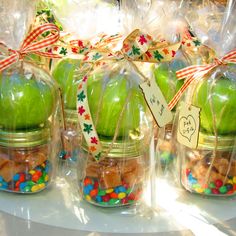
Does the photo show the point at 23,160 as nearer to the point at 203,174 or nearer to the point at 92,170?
the point at 92,170

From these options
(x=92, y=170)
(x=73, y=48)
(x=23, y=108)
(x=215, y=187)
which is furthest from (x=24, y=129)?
(x=215, y=187)

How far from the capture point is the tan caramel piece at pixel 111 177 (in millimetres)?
642

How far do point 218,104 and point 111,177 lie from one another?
230mm

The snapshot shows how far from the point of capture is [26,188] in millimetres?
696

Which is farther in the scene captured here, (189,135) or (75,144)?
(75,144)

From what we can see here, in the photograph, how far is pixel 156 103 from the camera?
2.06 ft

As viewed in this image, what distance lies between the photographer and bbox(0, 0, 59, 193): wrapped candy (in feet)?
2.19

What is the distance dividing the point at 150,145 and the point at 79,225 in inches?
7.4

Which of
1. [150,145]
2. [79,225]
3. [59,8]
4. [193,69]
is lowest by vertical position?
[79,225]

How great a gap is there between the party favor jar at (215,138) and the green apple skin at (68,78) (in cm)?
29

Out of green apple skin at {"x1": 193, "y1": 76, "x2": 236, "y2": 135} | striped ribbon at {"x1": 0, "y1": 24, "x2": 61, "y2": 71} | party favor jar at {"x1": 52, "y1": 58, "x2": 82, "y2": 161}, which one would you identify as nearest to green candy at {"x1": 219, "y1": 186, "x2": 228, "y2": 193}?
green apple skin at {"x1": 193, "y1": 76, "x2": 236, "y2": 135}

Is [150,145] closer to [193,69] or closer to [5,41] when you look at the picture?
[193,69]

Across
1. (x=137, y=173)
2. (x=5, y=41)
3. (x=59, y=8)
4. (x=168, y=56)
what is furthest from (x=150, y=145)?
(x=59, y=8)

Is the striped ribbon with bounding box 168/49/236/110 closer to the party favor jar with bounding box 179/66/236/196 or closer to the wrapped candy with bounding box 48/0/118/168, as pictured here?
the party favor jar with bounding box 179/66/236/196
